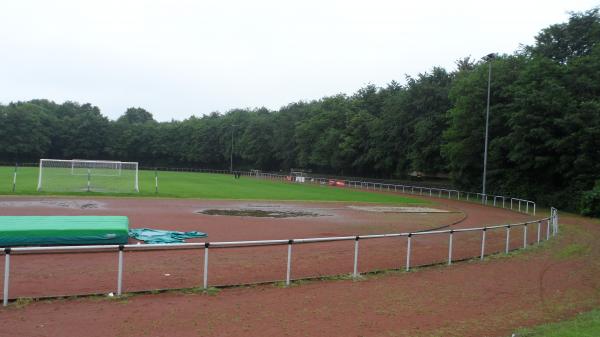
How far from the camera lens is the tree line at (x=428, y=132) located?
37.8 meters

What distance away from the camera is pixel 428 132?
57.5m

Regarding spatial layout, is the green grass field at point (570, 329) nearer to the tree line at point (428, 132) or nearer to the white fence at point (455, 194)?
the white fence at point (455, 194)

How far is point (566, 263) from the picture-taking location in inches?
585

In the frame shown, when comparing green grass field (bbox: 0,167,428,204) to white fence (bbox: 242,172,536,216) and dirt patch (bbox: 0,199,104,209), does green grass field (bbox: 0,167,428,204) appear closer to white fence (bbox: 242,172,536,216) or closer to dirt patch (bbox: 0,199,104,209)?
dirt patch (bbox: 0,199,104,209)

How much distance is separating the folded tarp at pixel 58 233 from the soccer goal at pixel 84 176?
23.5m

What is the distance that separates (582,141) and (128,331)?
37.7 metres

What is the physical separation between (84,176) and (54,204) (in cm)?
2487

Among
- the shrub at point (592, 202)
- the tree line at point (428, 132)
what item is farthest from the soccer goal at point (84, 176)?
the shrub at point (592, 202)

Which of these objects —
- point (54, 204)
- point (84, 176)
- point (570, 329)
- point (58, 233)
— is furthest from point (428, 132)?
point (570, 329)

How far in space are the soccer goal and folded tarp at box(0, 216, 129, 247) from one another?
2354cm

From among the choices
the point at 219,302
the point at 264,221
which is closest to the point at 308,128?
the point at 264,221

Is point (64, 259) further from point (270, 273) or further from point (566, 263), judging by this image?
point (566, 263)

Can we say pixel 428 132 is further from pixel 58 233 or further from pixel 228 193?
pixel 58 233

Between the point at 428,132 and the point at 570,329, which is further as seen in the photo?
the point at 428,132
